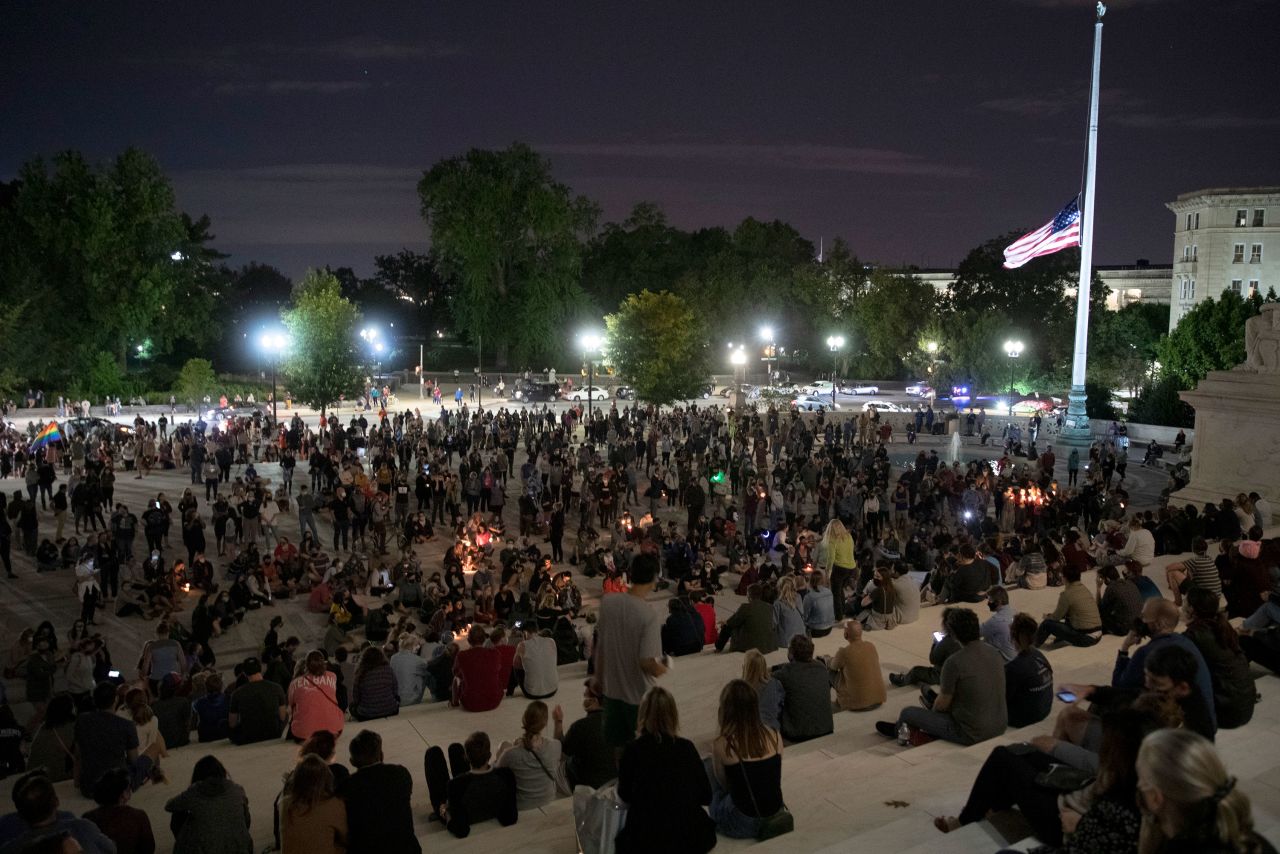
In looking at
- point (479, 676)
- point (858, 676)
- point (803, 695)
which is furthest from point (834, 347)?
point (803, 695)

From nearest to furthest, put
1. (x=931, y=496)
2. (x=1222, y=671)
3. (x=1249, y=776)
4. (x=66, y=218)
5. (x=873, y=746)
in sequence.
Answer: (x=1249, y=776) < (x=1222, y=671) < (x=873, y=746) < (x=931, y=496) < (x=66, y=218)

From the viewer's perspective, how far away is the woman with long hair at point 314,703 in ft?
27.1

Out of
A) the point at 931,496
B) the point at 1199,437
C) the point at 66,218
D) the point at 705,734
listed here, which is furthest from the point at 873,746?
the point at 66,218

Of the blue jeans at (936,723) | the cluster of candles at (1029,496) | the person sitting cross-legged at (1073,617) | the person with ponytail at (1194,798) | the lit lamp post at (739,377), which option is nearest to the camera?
the person with ponytail at (1194,798)

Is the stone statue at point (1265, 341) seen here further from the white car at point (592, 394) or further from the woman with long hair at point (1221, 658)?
the white car at point (592, 394)

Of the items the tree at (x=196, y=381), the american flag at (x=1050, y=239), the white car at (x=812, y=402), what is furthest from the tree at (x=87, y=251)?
the american flag at (x=1050, y=239)

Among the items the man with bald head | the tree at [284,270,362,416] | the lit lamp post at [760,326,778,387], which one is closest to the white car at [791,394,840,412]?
the lit lamp post at [760,326,778,387]

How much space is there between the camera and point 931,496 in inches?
809

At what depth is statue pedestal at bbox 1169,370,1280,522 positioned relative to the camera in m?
19.0

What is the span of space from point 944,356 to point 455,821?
59.0 m

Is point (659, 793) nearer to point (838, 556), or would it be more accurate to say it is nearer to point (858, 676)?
point (858, 676)

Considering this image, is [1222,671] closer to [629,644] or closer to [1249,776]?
[1249,776]

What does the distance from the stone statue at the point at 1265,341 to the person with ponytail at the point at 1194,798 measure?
724 inches

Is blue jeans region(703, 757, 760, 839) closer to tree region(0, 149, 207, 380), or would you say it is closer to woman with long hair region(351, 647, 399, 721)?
woman with long hair region(351, 647, 399, 721)
